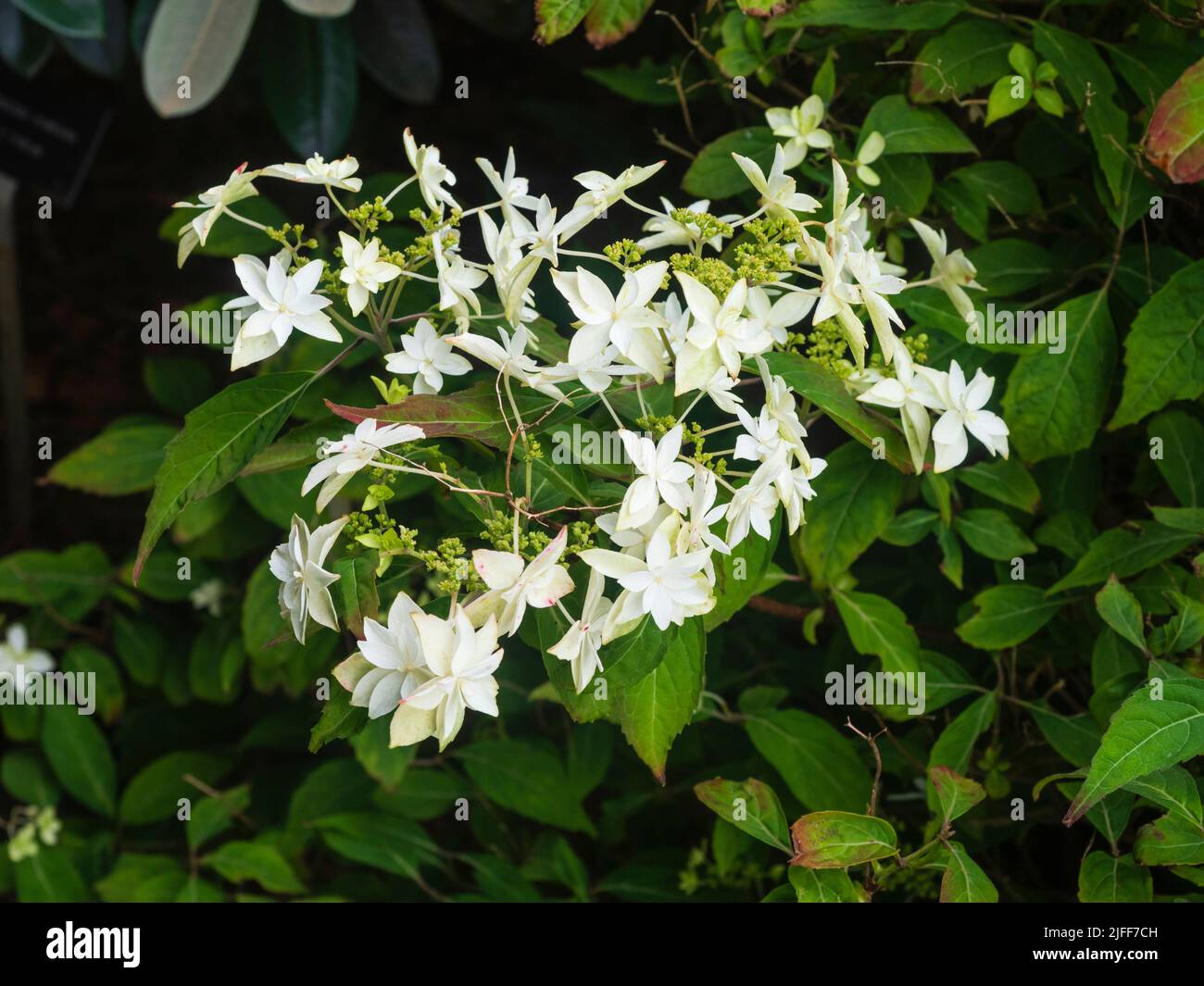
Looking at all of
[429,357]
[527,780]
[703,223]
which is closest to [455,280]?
[429,357]

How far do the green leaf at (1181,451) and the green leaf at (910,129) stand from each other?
28 centimetres

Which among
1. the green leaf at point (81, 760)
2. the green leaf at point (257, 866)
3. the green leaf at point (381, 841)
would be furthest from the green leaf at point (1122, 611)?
the green leaf at point (81, 760)

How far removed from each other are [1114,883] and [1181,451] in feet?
1.20

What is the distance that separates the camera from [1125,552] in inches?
33.3

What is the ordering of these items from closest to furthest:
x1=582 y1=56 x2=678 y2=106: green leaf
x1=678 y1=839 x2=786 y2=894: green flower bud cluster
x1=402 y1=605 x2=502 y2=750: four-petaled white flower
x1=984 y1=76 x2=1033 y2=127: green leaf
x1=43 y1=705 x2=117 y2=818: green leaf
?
x1=402 y1=605 x2=502 y2=750: four-petaled white flower
x1=984 y1=76 x2=1033 y2=127: green leaf
x1=678 y1=839 x2=786 y2=894: green flower bud cluster
x1=582 y1=56 x2=678 y2=106: green leaf
x1=43 y1=705 x2=117 y2=818: green leaf

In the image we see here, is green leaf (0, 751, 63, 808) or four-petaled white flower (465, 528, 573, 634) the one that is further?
green leaf (0, 751, 63, 808)

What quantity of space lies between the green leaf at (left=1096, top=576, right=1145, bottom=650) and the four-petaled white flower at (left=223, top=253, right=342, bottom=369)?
0.58 m

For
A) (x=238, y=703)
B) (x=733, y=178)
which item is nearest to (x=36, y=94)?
(x=238, y=703)

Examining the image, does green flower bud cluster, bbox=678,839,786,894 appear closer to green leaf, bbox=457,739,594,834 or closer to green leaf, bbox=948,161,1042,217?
green leaf, bbox=457,739,594,834

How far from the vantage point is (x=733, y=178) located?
94 centimetres

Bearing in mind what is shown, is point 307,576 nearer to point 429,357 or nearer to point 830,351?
point 429,357

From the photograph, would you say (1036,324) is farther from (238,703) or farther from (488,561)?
(238,703)

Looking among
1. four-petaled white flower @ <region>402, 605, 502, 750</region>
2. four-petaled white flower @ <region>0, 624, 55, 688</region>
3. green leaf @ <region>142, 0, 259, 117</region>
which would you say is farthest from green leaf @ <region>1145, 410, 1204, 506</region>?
four-petaled white flower @ <region>0, 624, 55, 688</region>

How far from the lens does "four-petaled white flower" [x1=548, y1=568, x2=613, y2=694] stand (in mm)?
583
